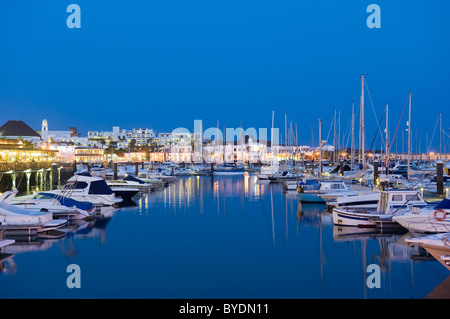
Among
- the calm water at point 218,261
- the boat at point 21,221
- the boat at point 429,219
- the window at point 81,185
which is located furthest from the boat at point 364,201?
the window at point 81,185

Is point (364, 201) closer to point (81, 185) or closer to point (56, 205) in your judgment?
point (56, 205)

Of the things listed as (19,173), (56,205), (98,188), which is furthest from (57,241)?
(19,173)

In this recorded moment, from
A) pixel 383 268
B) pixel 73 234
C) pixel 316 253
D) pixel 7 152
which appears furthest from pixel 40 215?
pixel 7 152

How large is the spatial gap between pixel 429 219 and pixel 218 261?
8931 mm

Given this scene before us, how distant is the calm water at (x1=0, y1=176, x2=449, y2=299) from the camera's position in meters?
15.3

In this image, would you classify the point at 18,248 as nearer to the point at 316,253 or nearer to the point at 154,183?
the point at 316,253

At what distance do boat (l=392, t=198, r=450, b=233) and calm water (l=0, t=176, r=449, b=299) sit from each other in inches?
40.1

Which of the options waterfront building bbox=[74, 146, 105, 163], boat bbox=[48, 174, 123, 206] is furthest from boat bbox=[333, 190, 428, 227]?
waterfront building bbox=[74, 146, 105, 163]

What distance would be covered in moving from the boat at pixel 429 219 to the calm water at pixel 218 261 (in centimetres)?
102

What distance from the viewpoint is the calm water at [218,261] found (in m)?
15.3

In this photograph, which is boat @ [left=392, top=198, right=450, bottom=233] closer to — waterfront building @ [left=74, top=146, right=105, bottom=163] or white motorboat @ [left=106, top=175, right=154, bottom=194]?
white motorboat @ [left=106, top=175, right=154, bottom=194]

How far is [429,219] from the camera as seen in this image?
20.3 m

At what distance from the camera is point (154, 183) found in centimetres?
5584

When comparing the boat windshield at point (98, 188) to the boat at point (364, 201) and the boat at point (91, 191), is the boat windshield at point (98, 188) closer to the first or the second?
the boat at point (91, 191)
